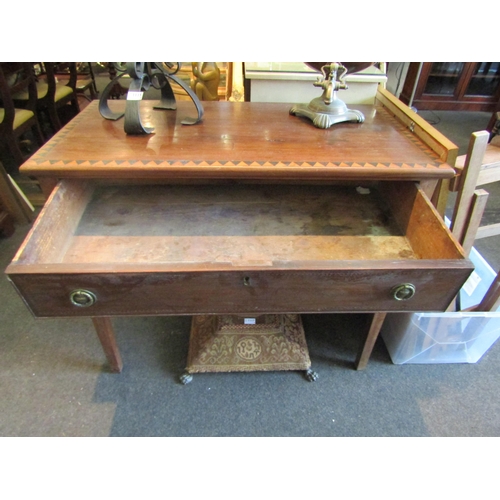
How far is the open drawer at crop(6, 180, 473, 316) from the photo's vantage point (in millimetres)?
607

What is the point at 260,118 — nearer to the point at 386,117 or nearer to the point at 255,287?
the point at 386,117

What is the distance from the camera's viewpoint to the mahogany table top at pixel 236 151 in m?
0.72

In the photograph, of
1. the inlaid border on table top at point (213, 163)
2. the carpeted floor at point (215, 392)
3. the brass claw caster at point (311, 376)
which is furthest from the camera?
the brass claw caster at point (311, 376)

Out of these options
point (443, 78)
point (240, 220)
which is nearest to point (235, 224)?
point (240, 220)

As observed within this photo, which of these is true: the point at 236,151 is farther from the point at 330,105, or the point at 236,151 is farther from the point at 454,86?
the point at 454,86

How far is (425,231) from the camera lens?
76 cm

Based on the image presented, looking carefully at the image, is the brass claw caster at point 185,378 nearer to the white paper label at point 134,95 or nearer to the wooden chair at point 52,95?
the white paper label at point 134,95

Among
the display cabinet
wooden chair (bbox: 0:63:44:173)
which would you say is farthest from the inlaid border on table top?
the display cabinet

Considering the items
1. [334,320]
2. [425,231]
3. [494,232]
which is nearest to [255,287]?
[425,231]

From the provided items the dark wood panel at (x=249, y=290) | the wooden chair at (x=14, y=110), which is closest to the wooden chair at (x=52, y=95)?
the wooden chair at (x=14, y=110)

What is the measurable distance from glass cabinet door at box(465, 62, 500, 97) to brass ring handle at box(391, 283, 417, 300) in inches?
125

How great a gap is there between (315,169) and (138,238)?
45cm

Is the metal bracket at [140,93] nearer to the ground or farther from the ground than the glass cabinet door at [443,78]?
farther from the ground

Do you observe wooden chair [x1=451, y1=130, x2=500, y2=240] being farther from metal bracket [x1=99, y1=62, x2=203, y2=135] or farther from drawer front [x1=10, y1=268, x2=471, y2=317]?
metal bracket [x1=99, y1=62, x2=203, y2=135]
